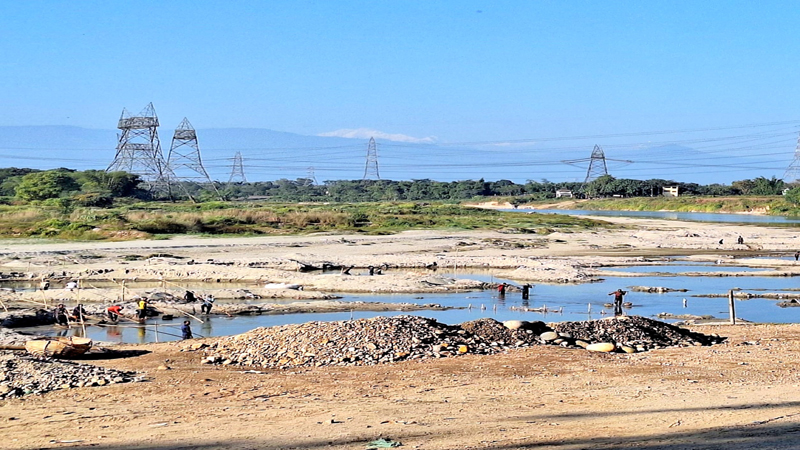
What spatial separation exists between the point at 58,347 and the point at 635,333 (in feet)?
39.1

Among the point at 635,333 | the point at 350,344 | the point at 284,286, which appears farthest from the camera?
the point at 284,286

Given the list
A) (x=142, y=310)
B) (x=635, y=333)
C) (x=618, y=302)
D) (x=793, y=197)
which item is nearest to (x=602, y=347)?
(x=635, y=333)

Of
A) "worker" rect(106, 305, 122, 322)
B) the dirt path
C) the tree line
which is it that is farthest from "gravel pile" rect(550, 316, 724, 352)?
the tree line

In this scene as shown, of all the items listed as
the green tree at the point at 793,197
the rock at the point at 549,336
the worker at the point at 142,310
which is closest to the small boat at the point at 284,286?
the worker at the point at 142,310

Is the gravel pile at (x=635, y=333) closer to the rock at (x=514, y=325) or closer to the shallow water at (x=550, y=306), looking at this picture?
the rock at (x=514, y=325)

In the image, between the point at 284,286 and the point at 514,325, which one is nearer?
the point at 514,325

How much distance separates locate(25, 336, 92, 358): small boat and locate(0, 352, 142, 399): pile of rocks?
1.45 meters

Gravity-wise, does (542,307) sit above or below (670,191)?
below

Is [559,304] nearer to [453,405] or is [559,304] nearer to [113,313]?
[113,313]

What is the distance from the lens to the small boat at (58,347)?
1812cm

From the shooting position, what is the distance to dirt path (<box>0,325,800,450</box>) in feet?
37.8

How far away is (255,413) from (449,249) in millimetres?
42670

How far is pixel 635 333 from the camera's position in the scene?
19922mm

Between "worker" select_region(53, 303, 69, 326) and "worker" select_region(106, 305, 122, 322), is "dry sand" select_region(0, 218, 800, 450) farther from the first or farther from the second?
"worker" select_region(106, 305, 122, 322)
